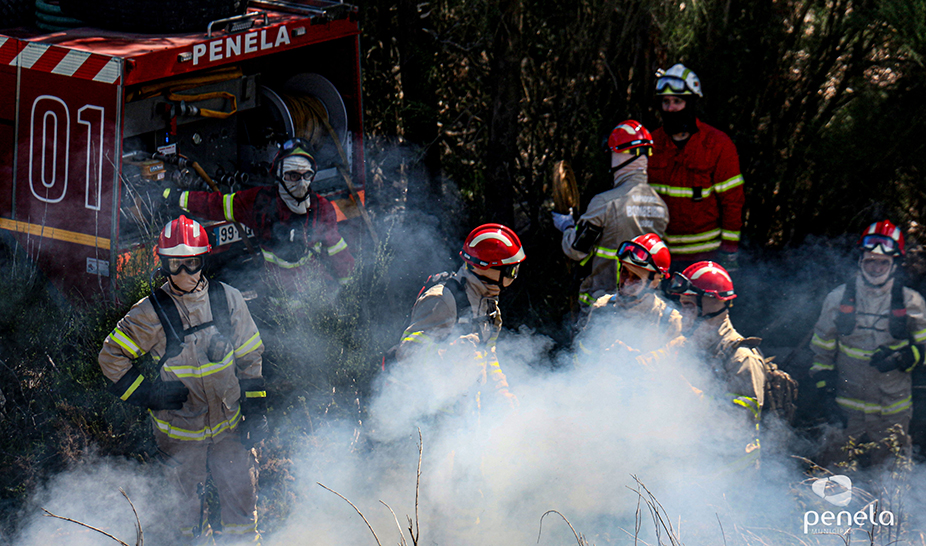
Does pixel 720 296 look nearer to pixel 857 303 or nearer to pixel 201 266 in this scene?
pixel 857 303

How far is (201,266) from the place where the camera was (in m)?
3.98

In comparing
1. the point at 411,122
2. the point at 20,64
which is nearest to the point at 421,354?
the point at 20,64

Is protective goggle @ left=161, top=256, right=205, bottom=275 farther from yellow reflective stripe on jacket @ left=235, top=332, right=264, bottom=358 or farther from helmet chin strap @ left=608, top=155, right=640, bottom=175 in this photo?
helmet chin strap @ left=608, top=155, right=640, bottom=175

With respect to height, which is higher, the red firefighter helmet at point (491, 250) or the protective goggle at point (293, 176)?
the red firefighter helmet at point (491, 250)

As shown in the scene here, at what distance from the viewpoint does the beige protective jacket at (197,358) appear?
3.93m

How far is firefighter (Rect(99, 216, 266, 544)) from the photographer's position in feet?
12.9

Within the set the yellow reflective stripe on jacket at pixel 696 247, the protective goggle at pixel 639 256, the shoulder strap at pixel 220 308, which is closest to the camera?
the shoulder strap at pixel 220 308

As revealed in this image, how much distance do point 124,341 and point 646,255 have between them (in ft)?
8.91

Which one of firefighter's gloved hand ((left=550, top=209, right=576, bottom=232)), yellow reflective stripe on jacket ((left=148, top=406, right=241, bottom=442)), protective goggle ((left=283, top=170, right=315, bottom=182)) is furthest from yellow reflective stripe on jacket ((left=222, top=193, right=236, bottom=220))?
firefighter's gloved hand ((left=550, top=209, right=576, bottom=232))

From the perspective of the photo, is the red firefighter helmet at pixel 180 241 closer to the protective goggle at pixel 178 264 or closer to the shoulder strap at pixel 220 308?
the protective goggle at pixel 178 264

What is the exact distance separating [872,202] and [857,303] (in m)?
1.84

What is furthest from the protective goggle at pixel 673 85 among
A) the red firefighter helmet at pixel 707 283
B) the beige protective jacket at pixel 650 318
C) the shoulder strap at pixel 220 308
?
the shoulder strap at pixel 220 308

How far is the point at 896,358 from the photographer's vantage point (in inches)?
181

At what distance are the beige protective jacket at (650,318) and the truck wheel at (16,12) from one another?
15.4ft
